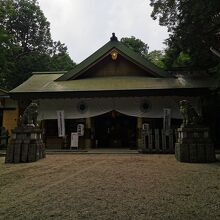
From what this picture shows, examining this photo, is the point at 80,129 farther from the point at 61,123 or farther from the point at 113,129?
the point at 113,129

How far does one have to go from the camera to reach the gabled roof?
19.4 meters

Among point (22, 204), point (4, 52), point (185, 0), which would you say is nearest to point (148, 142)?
point (185, 0)

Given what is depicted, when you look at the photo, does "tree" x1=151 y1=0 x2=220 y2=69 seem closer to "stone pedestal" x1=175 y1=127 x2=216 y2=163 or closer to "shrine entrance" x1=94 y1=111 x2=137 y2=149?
"stone pedestal" x1=175 y1=127 x2=216 y2=163

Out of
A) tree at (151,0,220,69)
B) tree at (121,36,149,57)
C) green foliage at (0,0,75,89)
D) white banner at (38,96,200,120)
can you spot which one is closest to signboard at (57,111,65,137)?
white banner at (38,96,200,120)

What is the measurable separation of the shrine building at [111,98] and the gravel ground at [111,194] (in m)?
8.73

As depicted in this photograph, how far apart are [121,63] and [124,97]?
3246 mm

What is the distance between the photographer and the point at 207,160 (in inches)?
428

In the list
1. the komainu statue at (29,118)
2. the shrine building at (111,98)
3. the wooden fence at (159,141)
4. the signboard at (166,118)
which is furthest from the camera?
the shrine building at (111,98)

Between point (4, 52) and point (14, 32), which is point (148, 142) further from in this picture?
point (14, 32)

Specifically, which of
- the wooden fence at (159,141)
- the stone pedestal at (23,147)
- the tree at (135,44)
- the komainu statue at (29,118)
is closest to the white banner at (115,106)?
the wooden fence at (159,141)

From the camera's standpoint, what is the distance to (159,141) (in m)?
14.5

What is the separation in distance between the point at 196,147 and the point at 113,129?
33.4 feet

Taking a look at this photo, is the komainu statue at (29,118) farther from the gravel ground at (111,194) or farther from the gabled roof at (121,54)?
the gabled roof at (121,54)

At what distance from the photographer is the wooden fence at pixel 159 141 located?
14.4 metres
